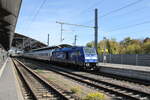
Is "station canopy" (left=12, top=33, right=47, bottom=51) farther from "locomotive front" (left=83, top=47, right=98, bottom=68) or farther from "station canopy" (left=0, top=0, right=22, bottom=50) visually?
"station canopy" (left=0, top=0, right=22, bottom=50)

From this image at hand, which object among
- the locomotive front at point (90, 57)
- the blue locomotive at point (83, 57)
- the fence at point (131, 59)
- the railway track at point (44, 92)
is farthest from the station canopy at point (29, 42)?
the railway track at point (44, 92)

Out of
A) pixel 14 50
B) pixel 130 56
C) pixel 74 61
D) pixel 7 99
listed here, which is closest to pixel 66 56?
pixel 74 61

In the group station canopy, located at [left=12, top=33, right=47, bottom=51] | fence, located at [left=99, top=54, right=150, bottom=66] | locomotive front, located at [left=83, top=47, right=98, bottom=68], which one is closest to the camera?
locomotive front, located at [left=83, top=47, right=98, bottom=68]

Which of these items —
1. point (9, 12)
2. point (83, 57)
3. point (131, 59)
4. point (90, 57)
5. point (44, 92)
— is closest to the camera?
point (44, 92)

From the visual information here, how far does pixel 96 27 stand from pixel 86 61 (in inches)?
331

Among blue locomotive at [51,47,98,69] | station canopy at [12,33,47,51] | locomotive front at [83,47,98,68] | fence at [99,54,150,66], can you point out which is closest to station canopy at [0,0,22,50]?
blue locomotive at [51,47,98,69]

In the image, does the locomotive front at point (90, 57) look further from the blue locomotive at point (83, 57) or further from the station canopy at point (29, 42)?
the station canopy at point (29, 42)

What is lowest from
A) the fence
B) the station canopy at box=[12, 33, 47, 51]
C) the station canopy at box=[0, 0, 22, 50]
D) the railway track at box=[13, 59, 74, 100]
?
the railway track at box=[13, 59, 74, 100]

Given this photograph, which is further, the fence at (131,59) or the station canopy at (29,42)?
the station canopy at (29,42)

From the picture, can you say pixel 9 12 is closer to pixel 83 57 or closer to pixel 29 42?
pixel 83 57

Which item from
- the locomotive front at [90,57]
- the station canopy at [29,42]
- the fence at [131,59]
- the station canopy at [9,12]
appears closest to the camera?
the station canopy at [9,12]

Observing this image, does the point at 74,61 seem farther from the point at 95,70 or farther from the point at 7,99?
the point at 7,99

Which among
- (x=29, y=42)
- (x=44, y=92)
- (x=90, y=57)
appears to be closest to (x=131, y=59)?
(x=90, y=57)

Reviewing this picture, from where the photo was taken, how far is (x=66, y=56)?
32000 mm
